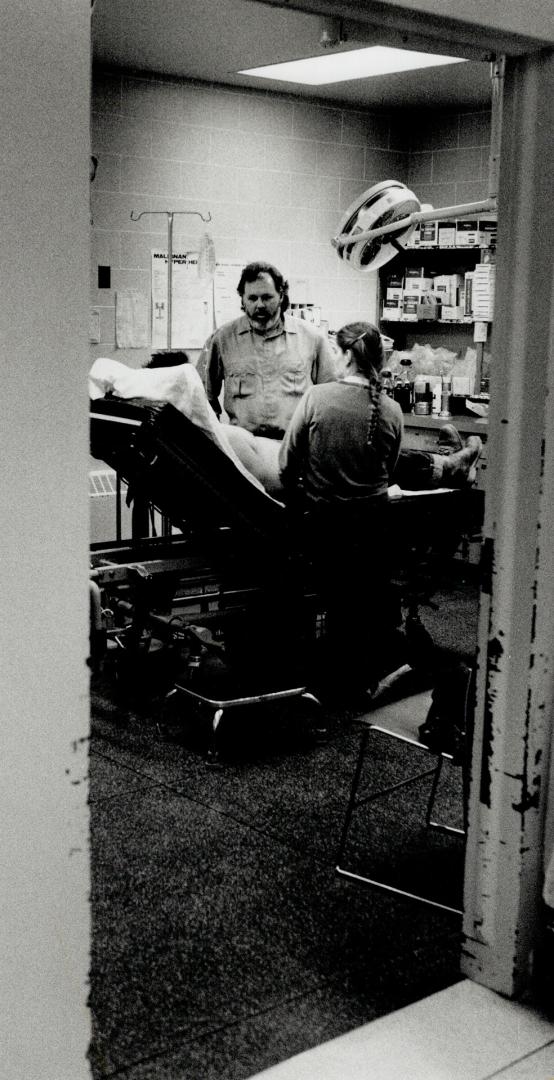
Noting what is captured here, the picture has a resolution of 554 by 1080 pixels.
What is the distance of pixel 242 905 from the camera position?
309 centimetres

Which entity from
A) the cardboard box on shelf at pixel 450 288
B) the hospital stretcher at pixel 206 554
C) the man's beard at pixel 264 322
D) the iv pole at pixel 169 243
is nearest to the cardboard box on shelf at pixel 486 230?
the cardboard box on shelf at pixel 450 288

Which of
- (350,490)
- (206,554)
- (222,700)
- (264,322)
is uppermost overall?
(264,322)

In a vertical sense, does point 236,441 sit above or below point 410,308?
below

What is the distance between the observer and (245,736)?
170 inches

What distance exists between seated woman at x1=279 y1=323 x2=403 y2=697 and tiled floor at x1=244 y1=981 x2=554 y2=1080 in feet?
7.56

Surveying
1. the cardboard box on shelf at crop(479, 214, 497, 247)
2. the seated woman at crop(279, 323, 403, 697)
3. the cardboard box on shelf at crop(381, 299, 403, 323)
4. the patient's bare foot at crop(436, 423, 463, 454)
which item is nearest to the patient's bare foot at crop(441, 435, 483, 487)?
the patient's bare foot at crop(436, 423, 463, 454)

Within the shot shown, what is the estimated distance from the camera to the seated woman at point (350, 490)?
4.61m

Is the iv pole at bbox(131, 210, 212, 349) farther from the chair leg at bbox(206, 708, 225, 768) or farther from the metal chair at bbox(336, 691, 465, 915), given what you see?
the metal chair at bbox(336, 691, 465, 915)

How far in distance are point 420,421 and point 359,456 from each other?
278 cm

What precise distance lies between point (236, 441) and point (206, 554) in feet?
2.22

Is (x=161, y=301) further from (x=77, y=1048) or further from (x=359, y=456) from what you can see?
(x=77, y=1048)

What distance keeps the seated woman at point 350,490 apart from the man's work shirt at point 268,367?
3.75 feet

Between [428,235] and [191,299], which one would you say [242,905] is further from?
[428,235]

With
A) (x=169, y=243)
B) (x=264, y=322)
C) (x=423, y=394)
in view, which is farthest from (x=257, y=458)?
(x=423, y=394)
